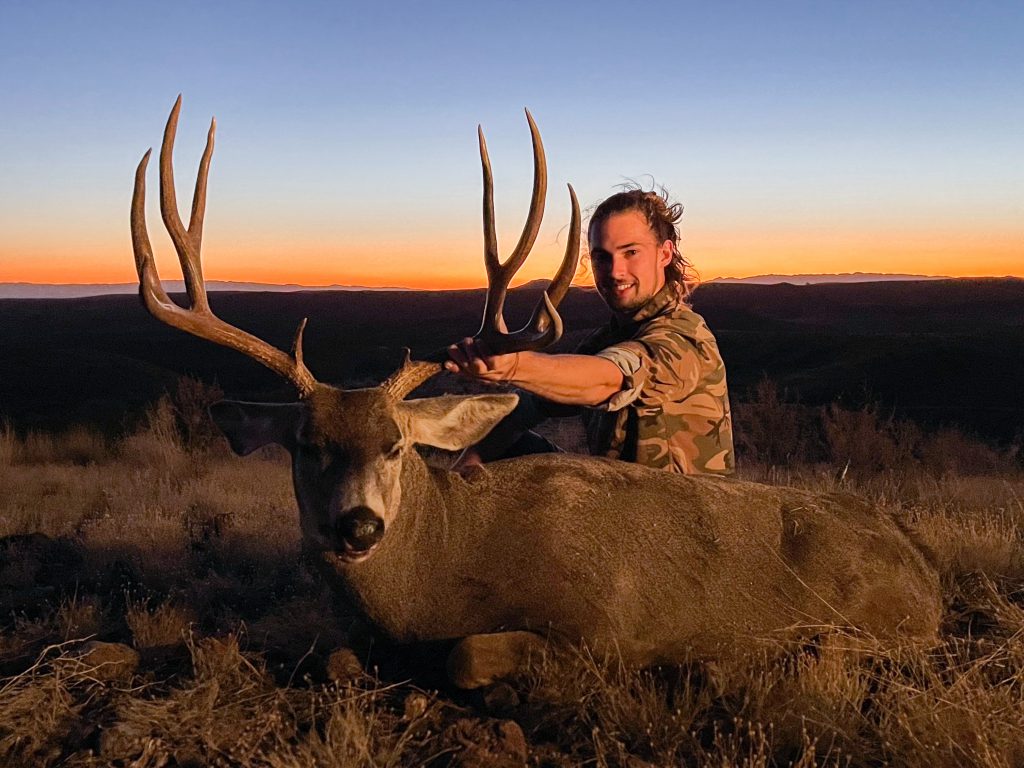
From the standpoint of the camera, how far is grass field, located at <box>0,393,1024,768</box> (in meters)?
3.27

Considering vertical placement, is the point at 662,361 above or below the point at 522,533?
above

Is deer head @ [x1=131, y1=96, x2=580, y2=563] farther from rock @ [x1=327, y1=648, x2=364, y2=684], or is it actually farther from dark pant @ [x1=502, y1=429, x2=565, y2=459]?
dark pant @ [x1=502, y1=429, x2=565, y2=459]

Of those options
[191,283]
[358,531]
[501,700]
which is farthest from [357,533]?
[191,283]

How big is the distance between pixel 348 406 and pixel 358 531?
65 cm

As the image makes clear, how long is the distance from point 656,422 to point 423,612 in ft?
5.58

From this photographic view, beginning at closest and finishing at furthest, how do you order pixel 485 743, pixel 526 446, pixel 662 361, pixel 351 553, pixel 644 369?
pixel 485 743 < pixel 351 553 < pixel 644 369 < pixel 662 361 < pixel 526 446

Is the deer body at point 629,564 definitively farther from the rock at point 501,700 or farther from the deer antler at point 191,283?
the deer antler at point 191,283

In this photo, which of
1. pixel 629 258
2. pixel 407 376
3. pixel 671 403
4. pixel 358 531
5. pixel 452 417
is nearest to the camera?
pixel 358 531

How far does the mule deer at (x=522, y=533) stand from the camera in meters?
4.00

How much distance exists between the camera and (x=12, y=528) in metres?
7.84

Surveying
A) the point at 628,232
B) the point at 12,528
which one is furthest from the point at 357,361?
the point at 628,232

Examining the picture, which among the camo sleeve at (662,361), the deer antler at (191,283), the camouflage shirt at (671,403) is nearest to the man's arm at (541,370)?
the camo sleeve at (662,361)

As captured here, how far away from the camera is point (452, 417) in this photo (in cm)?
446

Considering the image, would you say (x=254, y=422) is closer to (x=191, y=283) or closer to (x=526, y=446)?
(x=191, y=283)
